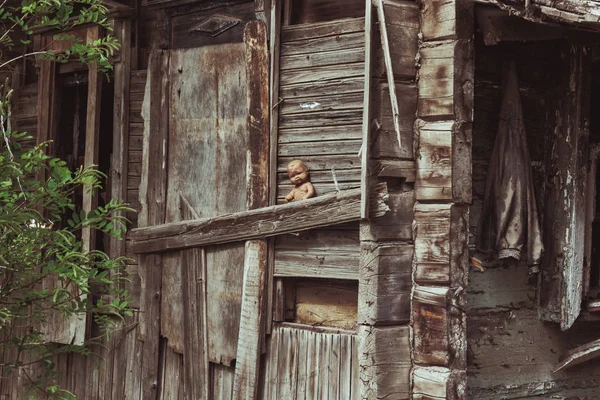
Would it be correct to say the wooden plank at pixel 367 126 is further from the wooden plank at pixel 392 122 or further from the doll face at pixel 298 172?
the doll face at pixel 298 172

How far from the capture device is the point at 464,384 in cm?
666

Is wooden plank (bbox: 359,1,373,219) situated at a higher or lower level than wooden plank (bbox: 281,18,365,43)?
lower

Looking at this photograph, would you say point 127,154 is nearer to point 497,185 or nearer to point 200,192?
point 200,192

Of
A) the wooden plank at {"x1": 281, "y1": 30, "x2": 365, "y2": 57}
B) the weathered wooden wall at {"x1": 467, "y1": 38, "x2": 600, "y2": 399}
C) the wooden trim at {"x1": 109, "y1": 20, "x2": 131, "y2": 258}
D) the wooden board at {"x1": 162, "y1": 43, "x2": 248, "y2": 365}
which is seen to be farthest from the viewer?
the wooden trim at {"x1": 109, "y1": 20, "x2": 131, "y2": 258}

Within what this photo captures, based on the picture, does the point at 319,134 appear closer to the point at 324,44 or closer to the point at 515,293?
the point at 324,44

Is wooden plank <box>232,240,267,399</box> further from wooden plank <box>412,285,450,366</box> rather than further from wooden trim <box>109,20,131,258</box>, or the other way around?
wooden trim <box>109,20,131,258</box>

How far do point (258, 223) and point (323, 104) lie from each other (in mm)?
1033

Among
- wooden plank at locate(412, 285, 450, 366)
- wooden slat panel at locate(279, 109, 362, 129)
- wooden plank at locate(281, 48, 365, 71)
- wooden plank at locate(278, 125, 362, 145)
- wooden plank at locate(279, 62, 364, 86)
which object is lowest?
wooden plank at locate(412, 285, 450, 366)

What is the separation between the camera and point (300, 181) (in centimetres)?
719

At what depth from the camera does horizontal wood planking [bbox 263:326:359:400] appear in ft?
22.7

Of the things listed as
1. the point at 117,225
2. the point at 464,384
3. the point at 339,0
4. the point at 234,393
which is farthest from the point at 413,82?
the point at 117,225

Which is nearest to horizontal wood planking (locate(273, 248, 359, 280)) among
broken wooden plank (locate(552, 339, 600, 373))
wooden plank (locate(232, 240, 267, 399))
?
wooden plank (locate(232, 240, 267, 399))

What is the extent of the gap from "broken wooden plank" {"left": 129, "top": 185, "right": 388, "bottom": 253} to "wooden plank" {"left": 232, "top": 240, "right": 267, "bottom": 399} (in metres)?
0.16

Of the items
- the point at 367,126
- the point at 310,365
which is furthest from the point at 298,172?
the point at 310,365
